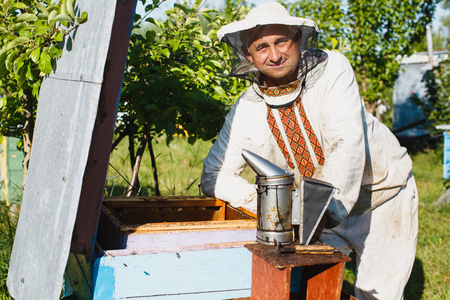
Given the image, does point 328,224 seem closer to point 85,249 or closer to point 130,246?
point 130,246

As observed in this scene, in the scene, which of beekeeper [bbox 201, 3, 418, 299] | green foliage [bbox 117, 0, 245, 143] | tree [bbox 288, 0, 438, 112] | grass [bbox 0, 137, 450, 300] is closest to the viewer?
beekeeper [bbox 201, 3, 418, 299]

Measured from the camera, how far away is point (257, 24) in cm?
210

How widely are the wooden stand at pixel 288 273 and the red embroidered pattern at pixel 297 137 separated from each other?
2.24 ft

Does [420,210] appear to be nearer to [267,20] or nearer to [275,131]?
[275,131]

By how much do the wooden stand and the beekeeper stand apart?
1.08 feet

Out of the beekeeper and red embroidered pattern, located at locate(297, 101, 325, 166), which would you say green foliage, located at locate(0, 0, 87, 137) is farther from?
red embroidered pattern, located at locate(297, 101, 325, 166)

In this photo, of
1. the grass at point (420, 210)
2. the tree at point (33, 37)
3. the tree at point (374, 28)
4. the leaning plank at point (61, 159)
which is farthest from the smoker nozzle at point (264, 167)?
the tree at point (374, 28)

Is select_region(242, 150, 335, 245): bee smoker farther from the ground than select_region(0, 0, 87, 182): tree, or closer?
closer

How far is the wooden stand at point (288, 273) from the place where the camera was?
4.66 ft

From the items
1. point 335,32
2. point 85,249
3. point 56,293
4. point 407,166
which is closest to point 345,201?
point 407,166

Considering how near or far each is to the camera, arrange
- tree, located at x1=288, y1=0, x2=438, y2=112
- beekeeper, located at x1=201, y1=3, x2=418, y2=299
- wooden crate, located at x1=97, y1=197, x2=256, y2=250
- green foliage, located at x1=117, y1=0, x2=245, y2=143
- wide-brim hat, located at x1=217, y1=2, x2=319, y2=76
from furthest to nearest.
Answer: tree, located at x1=288, y1=0, x2=438, y2=112 → green foliage, located at x1=117, y1=0, x2=245, y2=143 → wide-brim hat, located at x1=217, y1=2, x2=319, y2=76 → beekeeper, located at x1=201, y1=3, x2=418, y2=299 → wooden crate, located at x1=97, y1=197, x2=256, y2=250

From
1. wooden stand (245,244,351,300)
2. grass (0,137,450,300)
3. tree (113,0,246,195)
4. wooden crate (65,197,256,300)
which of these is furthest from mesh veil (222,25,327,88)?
grass (0,137,450,300)

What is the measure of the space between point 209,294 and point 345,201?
65 cm

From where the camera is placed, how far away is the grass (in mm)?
3477
